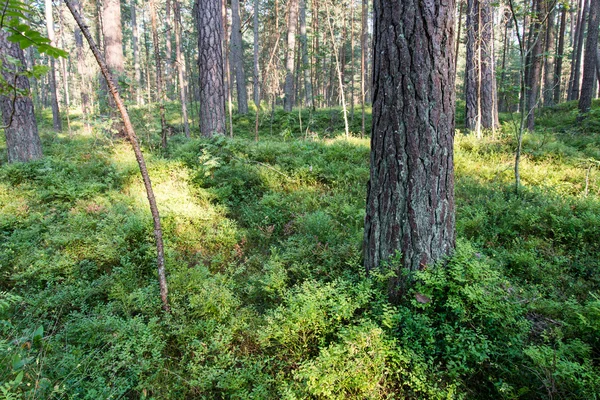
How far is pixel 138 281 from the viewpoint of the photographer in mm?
3951

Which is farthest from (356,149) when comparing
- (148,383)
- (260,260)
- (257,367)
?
(148,383)

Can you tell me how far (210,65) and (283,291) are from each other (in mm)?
6848

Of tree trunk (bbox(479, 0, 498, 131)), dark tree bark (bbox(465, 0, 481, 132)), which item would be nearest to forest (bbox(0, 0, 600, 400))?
dark tree bark (bbox(465, 0, 481, 132))

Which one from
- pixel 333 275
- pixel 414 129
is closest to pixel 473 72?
pixel 414 129

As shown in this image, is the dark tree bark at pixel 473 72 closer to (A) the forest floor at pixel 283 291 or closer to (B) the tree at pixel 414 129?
(A) the forest floor at pixel 283 291

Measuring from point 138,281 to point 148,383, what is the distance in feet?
5.16

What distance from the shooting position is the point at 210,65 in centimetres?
809

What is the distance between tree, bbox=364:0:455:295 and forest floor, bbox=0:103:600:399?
33 cm

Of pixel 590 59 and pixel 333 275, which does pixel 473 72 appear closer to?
pixel 333 275

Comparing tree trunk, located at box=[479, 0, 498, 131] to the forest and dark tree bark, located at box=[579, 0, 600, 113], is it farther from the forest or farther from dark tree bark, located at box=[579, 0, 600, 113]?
dark tree bark, located at box=[579, 0, 600, 113]

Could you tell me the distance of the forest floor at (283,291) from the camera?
99.7 inches

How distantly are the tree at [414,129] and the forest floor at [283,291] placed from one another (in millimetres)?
331

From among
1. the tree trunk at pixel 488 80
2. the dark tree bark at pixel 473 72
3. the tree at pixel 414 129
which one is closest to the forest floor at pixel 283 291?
the tree at pixel 414 129

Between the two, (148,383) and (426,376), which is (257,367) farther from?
(426,376)
